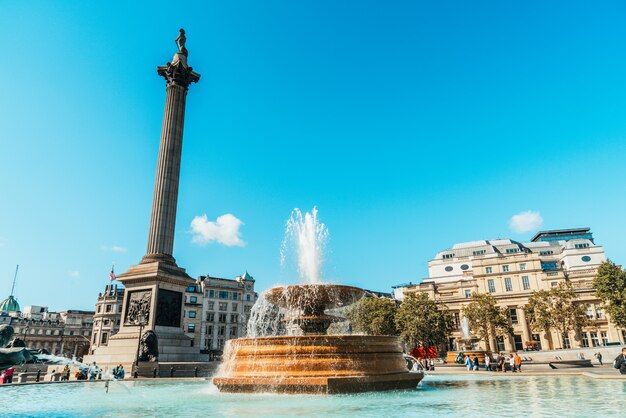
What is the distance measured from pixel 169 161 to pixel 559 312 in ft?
163

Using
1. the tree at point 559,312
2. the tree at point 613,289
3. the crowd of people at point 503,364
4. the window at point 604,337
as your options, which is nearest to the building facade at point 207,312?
the tree at point 559,312

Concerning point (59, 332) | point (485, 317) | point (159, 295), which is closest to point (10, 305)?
point (59, 332)

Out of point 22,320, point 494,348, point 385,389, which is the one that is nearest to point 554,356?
point 494,348

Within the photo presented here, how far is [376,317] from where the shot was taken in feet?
189

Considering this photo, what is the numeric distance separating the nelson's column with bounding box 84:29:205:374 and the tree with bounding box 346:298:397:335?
3263 centimetres

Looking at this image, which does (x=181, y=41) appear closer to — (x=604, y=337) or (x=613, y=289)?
(x=613, y=289)

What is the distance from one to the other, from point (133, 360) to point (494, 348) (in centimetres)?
5437

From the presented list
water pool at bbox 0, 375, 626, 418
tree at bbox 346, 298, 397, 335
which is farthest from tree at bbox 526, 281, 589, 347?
water pool at bbox 0, 375, 626, 418

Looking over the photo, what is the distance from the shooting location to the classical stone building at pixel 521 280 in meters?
57.9

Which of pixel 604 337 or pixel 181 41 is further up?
pixel 181 41

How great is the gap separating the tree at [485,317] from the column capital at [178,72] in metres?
44.9

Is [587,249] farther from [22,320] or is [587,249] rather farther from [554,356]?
[22,320]

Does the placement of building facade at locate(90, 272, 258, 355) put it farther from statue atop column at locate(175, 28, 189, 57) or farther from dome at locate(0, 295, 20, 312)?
dome at locate(0, 295, 20, 312)

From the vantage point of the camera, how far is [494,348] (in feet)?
202
